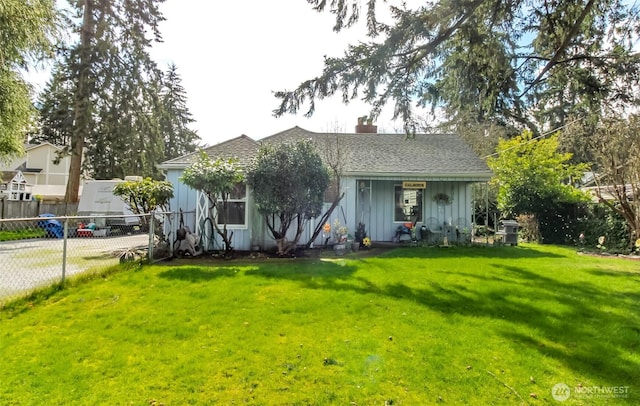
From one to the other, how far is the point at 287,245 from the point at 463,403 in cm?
→ 762

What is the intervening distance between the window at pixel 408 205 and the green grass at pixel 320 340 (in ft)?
20.0

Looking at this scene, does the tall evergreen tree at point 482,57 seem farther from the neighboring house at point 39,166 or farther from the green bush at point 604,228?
the neighboring house at point 39,166


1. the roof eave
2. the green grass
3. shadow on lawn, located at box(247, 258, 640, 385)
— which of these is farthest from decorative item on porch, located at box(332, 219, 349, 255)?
the green grass

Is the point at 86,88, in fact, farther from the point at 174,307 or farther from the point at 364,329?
the point at 364,329

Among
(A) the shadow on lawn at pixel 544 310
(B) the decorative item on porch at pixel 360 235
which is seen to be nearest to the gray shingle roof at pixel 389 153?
(B) the decorative item on porch at pixel 360 235

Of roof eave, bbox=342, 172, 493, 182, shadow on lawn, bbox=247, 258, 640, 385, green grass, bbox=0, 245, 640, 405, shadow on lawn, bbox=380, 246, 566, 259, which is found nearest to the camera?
green grass, bbox=0, 245, 640, 405

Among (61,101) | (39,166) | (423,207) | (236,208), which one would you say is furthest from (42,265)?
(39,166)

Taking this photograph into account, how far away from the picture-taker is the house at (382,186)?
428 inches

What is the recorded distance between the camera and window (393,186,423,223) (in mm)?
13383

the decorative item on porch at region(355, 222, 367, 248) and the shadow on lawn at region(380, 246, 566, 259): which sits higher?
the decorative item on porch at region(355, 222, 367, 248)

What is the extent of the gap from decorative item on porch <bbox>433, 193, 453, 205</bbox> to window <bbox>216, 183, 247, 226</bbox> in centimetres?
707

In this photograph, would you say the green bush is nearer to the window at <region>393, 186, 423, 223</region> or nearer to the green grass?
the green grass

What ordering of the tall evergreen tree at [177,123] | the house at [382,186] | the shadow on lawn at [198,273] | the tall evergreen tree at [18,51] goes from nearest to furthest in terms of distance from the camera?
the shadow on lawn at [198,273]
the tall evergreen tree at [18,51]
the house at [382,186]
the tall evergreen tree at [177,123]

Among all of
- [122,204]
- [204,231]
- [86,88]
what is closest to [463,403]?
[204,231]
